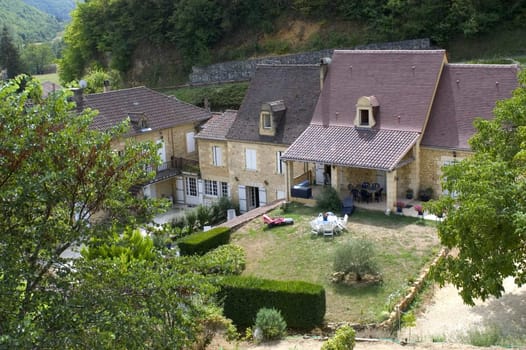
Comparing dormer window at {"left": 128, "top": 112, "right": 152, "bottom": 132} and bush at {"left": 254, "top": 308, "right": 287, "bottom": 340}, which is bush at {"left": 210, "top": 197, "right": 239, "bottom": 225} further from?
bush at {"left": 254, "top": 308, "right": 287, "bottom": 340}

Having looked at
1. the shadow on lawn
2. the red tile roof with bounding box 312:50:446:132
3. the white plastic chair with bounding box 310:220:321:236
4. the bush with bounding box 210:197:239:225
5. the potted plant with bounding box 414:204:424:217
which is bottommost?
the bush with bounding box 210:197:239:225

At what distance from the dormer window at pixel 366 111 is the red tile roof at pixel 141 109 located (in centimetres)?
1069

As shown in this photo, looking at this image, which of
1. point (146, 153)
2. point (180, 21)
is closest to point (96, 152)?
point (146, 153)

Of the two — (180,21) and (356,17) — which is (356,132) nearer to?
(356,17)

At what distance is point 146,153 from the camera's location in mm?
12016

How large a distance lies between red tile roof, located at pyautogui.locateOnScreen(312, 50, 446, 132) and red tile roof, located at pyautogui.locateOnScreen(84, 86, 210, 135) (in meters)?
8.69

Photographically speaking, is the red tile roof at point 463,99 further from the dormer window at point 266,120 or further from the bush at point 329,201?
the dormer window at point 266,120

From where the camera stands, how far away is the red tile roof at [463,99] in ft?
90.9

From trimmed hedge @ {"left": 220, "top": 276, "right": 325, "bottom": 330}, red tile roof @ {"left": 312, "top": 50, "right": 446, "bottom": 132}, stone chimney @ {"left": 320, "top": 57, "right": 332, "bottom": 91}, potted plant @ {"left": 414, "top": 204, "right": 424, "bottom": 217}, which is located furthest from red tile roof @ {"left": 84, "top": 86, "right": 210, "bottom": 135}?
trimmed hedge @ {"left": 220, "top": 276, "right": 325, "bottom": 330}

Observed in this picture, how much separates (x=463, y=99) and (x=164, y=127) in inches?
583

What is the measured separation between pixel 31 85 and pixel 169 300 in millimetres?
4133

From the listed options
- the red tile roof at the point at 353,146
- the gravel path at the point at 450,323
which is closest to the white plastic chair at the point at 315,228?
the red tile roof at the point at 353,146

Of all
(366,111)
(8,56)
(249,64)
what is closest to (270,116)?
(366,111)

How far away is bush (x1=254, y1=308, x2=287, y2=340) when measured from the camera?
17328mm
